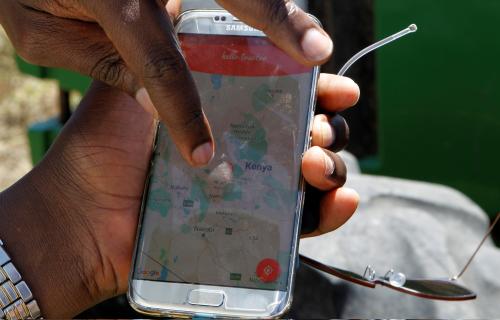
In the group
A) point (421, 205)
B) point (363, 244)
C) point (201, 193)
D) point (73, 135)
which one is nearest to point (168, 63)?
point (201, 193)

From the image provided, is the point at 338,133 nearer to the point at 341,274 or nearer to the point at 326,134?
the point at 326,134

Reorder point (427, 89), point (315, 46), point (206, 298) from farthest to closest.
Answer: point (427, 89) → point (206, 298) → point (315, 46)

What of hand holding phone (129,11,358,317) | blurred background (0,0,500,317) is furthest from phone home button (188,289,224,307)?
blurred background (0,0,500,317)

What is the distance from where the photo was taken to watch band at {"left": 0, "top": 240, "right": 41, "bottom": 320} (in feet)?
3.82

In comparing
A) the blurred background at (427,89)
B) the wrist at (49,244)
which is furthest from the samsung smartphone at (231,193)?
the blurred background at (427,89)

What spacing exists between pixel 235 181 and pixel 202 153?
0.32 m

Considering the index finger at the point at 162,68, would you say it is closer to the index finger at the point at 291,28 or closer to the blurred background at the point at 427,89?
the index finger at the point at 291,28

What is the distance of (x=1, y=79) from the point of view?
3922 mm

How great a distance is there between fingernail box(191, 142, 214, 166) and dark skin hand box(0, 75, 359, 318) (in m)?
0.35

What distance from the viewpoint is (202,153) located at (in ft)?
2.95

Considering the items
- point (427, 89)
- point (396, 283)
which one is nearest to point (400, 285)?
point (396, 283)

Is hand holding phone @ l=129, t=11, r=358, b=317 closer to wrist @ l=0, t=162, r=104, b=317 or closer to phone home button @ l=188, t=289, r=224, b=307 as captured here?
A: phone home button @ l=188, t=289, r=224, b=307

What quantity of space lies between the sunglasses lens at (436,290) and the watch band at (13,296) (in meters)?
0.52

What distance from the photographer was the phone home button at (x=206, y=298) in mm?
1153
